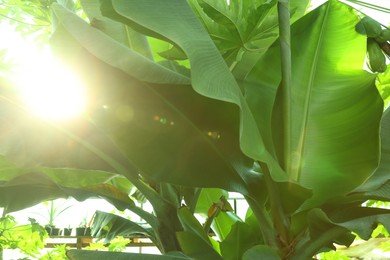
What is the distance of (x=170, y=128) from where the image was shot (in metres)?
0.70

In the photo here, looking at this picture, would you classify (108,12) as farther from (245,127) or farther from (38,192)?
(38,192)

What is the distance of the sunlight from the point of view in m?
0.68

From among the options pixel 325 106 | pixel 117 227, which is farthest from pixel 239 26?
pixel 117 227

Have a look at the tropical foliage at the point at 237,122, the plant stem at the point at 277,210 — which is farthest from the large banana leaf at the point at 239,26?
the plant stem at the point at 277,210

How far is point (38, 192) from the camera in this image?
3.29ft

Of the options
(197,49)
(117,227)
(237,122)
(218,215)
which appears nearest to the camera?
(197,49)

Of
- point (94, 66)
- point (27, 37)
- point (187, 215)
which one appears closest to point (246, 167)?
point (187, 215)

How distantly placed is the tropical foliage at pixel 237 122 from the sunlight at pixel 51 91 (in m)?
0.02

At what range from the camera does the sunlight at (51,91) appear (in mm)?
676

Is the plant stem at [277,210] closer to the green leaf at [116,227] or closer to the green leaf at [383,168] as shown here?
the green leaf at [383,168]

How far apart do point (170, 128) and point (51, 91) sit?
20 cm

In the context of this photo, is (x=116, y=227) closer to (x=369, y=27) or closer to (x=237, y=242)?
(x=237, y=242)

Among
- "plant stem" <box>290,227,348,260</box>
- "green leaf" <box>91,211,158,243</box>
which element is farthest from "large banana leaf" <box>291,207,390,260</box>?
"green leaf" <box>91,211,158,243</box>

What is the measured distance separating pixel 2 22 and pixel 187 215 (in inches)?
43.4
